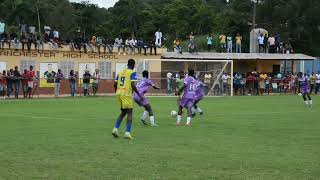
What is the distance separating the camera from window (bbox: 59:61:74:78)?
4429cm

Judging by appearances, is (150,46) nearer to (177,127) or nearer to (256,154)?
(177,127)

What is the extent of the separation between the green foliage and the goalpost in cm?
2638

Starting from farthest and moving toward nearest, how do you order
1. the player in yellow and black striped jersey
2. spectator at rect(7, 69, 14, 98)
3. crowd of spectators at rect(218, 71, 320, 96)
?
crowd of spectators at rect(218, 71, 320, 96) < spectator at rect(7, 69, 14, 98) < the player in yellow and black striped jersey

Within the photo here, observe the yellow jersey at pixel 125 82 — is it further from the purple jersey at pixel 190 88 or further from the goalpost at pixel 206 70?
the goalpost at pixel 206 70

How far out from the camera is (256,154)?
12172 millimetres

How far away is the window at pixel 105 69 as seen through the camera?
4656 centimetres

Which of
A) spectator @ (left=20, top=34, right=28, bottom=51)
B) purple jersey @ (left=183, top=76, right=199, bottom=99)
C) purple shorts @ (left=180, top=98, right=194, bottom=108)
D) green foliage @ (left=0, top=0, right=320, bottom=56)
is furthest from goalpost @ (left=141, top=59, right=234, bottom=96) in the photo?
green foliage @ (left=0, top=0, right=320, bottom=56)

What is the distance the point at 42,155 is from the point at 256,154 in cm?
406

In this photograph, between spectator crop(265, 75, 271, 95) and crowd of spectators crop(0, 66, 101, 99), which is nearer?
crowd of spectators crop(0, 66, 101, 99)

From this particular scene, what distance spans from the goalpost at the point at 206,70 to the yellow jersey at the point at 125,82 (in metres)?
27.7

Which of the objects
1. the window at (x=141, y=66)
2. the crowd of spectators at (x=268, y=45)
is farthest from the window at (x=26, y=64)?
the crowd of spectators at (x=268, y=45)

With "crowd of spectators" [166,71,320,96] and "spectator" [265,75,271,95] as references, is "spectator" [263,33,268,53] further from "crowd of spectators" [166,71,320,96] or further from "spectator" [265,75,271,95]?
"spectator" [265,75,271,95]

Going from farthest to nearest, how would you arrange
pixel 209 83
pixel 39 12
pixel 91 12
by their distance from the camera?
pixel 91 12 < pixel 39 12 < pixel 209 83

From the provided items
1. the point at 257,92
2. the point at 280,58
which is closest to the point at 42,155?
the point at 257,92
